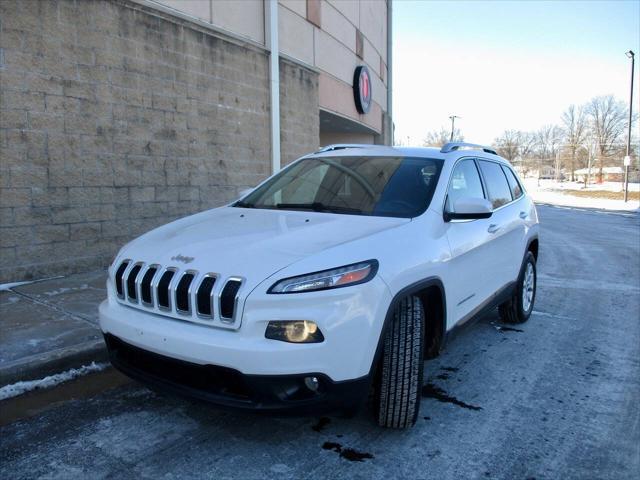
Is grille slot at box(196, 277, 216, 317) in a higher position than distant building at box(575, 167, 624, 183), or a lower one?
lower

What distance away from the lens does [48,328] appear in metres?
4.63

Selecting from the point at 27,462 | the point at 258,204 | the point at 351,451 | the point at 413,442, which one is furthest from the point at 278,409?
the point at 258,204

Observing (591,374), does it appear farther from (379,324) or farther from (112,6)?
(112,6)

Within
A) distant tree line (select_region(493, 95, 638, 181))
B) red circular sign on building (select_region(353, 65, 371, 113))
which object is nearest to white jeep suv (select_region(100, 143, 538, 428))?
red circular sign on building (select_region(353, 65, 371, 113))

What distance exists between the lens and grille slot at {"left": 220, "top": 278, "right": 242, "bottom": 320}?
8.43 feet

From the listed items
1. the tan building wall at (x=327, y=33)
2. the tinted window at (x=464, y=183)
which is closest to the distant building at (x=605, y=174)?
the tan building wall at (x=327, y=33)

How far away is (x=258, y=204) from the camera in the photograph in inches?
168

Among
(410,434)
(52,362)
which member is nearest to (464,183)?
(410,434)

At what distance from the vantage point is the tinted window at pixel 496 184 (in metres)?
4.69

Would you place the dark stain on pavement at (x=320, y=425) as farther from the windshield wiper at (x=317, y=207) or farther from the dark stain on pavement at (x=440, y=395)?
the windshield wiper at (x=317, y=207)

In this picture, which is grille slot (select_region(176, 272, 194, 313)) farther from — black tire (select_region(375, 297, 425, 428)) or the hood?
black tire (select_region(375, 297, 425, 428))

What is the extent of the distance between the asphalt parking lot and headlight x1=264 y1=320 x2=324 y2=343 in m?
0.43

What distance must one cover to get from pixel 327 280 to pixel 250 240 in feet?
2.09

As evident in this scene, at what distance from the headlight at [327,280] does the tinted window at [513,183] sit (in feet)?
10.4
